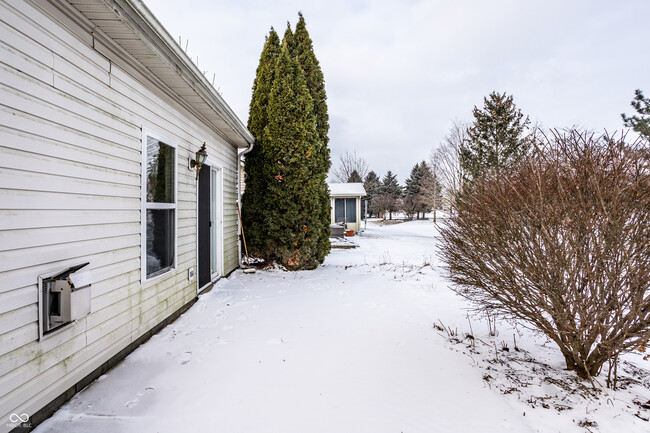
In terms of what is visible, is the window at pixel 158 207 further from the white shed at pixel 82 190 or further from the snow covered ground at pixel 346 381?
the snow covered ground at pixel 346 381

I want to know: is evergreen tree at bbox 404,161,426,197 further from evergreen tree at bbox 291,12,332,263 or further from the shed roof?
evergreen tree at bbox 291,12,332,263

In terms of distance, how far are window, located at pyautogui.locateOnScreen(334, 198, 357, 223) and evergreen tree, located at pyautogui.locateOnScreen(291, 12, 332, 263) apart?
10.9m

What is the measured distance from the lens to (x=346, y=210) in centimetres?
1802

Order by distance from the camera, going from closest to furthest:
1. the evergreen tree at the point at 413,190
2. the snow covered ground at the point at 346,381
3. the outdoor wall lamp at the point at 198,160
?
1. the snow covered ground at the point at 346,381
2. the outdoor wall lamp at the point at 198,160
3. the evergreen tree at the point at 413,190

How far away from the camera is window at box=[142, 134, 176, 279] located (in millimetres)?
2924

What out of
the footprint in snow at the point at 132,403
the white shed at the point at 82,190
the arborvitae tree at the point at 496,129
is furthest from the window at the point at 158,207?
the arborvitae tree at the point at 496,129

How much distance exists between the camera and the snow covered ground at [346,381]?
1750mm

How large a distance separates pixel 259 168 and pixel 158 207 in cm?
337

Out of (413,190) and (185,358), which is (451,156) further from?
(185,358)

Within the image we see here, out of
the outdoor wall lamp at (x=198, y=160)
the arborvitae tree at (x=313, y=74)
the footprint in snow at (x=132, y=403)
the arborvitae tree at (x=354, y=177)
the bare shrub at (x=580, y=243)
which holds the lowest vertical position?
the footprint in snow at (x=132, y=403)

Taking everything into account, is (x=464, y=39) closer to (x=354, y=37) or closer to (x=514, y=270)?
(x=354, y=37)

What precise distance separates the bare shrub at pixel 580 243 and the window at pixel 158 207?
10.7 ft

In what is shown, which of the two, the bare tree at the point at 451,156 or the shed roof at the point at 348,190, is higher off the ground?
the bare tree at the point at 451,156

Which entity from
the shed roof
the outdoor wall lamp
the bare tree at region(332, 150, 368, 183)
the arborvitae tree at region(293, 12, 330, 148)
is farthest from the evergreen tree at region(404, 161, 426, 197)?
the outdoor wall lamp
